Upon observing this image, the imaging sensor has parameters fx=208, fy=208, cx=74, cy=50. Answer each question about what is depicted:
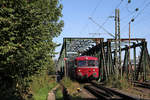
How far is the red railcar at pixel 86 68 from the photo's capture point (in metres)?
21.8

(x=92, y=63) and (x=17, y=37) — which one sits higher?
(x=17, y=37)

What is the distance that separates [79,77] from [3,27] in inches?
578

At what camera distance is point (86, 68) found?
2212 cm

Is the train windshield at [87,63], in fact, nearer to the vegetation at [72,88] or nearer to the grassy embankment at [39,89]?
the vegetation at [72,88]

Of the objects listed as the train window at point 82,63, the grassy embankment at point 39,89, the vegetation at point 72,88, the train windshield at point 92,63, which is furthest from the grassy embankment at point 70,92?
the train windshield at point 92,63

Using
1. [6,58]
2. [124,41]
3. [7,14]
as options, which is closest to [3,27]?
[7,14]

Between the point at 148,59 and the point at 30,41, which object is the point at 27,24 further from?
the point at 148,59

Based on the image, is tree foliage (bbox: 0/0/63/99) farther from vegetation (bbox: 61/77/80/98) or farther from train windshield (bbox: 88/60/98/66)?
train windshield (bbox: 88/60/98/66)

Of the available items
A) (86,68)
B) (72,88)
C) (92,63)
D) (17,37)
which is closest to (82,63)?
(86,68)

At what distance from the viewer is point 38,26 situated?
8844 mm

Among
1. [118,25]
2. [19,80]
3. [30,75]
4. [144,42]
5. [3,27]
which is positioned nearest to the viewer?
[3,27]

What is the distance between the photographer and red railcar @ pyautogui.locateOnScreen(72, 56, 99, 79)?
2175 centimetres

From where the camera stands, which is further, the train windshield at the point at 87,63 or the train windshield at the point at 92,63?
the train windshield at the point at 92,63

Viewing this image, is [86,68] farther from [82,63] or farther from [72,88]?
[72,88]
